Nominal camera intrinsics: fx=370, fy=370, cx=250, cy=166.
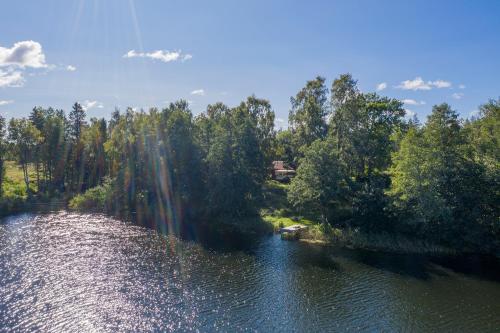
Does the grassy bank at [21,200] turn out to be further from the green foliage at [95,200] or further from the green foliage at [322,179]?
the green foliage at [322,179]

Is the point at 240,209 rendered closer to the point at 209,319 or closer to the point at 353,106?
the point at 353,106

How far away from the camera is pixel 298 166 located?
261 feet

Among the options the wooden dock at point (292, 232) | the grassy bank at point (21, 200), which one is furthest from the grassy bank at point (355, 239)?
the grassy bank at point (21, 200)

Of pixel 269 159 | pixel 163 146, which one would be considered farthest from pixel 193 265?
pixel 269 159

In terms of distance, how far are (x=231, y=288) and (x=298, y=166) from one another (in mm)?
45668

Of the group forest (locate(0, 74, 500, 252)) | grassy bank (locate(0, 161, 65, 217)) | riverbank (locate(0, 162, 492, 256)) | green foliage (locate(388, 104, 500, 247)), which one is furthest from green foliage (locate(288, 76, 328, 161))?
grassy bank (locate(0, 161, 65, 217))

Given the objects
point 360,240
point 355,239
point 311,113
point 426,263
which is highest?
point 311,113

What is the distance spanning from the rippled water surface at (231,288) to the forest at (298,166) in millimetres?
7601

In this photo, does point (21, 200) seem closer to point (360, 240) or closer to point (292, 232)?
point (292, 232)

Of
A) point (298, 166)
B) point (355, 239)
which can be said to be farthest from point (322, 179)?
point (298, 166)

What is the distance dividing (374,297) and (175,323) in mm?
19017

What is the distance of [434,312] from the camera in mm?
33000

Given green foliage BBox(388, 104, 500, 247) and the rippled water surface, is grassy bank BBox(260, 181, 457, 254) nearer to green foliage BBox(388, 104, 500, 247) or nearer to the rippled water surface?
green foliage BBox(388, 104, 500, 247)

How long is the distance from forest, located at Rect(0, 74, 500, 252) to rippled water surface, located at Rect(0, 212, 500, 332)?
760cm
